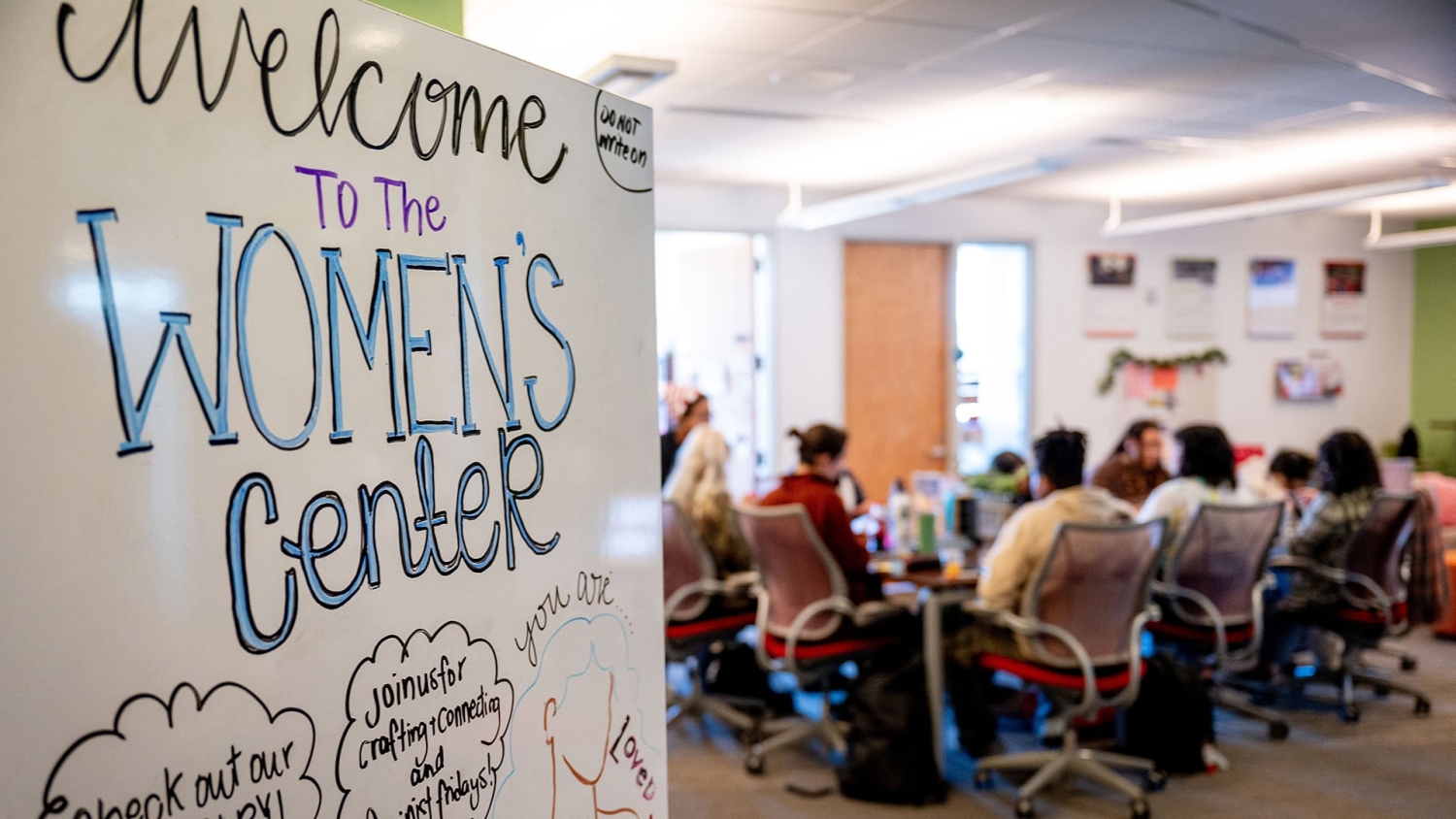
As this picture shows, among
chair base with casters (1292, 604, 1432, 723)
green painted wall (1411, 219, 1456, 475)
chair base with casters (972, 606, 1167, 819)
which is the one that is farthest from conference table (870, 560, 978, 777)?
green painted wall (1411, 219, 1456, 475)

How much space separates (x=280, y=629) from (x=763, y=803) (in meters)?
2.87

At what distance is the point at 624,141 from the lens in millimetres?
1604

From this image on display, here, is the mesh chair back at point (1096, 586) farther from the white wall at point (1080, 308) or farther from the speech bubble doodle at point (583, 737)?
the white wall at point (1080, 308)

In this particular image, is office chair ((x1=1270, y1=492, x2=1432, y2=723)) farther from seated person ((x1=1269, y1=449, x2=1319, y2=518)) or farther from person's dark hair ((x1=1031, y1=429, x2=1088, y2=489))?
person's dark hair ((x1=1031, y1=429, x2=1088, y2=489))

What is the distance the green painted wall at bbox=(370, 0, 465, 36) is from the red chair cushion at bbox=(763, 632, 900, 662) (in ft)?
8.22

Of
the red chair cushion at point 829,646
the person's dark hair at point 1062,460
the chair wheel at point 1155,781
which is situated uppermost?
the person's dark hair at point 1062,460

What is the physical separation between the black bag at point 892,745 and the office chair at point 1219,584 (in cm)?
115

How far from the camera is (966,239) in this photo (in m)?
7.87

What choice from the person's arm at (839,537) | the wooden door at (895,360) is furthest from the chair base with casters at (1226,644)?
the wooden door at (895,360)

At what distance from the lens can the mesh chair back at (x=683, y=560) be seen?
418cm

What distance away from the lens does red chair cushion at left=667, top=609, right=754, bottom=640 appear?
13.9 feet

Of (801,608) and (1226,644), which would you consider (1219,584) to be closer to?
(1226,644)

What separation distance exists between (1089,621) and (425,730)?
2.68 m

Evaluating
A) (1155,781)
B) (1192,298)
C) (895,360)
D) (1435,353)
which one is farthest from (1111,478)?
(1435,353)
